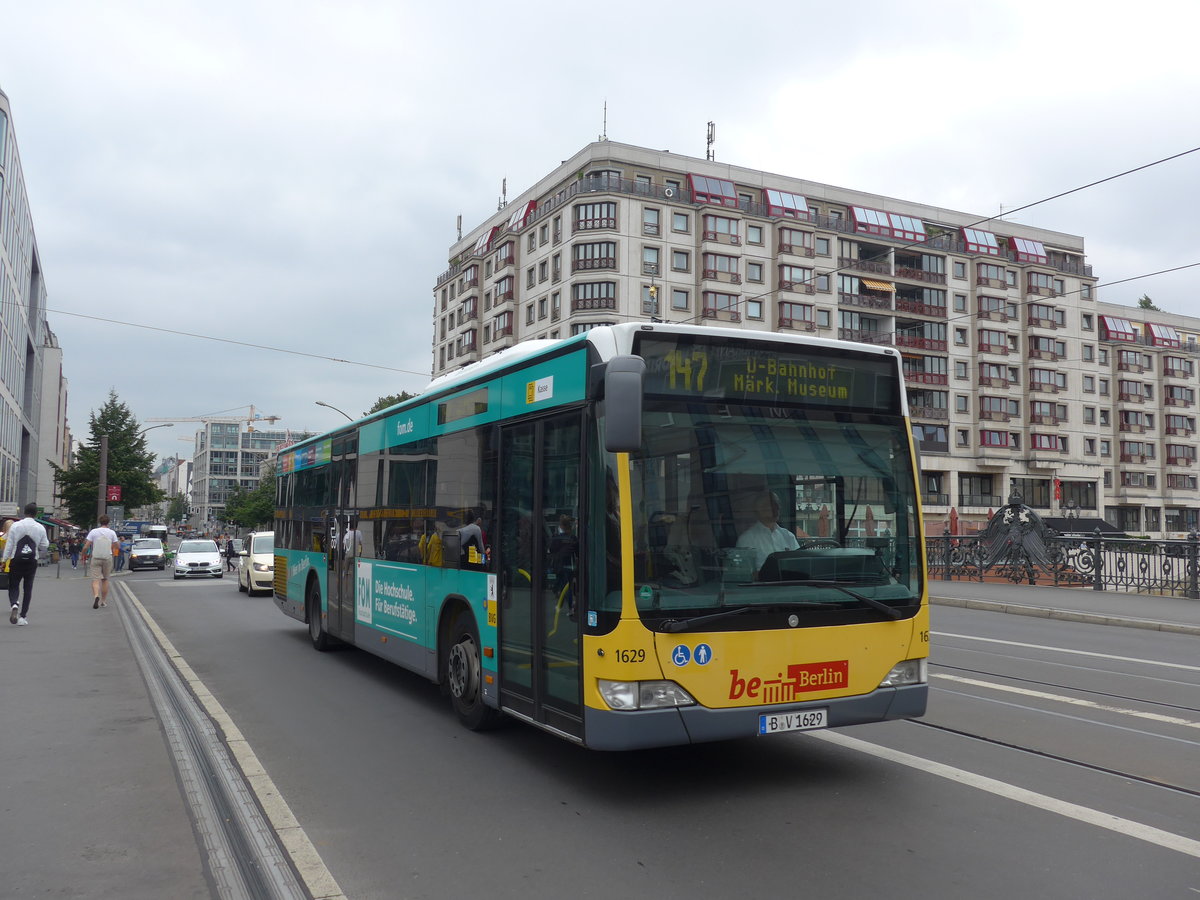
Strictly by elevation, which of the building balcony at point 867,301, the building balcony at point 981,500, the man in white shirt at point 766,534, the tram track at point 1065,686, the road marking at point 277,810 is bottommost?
the road marking at point 277,810

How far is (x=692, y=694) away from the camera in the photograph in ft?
18.1

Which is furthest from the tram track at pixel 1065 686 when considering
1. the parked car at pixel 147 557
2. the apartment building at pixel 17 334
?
the apartment building at pixel 17 334

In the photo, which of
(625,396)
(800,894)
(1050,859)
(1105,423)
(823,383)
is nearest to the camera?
(800,894)

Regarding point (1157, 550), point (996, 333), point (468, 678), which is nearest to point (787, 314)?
point (996, 333)

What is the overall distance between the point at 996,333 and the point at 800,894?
71883mm

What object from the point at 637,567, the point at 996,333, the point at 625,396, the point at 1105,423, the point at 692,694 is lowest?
→ the point at 692,694

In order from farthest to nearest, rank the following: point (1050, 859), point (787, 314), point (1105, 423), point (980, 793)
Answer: point (1105, 423), point (787, 314), point (980, 793), point (1050, 859)

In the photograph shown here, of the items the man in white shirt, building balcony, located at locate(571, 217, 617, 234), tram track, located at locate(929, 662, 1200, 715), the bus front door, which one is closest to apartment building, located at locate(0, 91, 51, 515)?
building balcony, located at locate(571, 217, 617, 234)

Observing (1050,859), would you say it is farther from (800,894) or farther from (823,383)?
(823,383)

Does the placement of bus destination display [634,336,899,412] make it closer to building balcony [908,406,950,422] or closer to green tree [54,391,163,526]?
green tree [54,391,163,526]

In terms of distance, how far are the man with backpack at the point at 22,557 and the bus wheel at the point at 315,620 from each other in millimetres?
5104

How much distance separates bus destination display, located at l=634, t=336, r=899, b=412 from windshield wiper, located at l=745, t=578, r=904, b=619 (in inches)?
43.8

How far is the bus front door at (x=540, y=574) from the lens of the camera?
5938mm

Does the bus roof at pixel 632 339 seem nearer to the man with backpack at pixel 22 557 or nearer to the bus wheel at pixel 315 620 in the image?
the bus wheel at pixel 315 620
